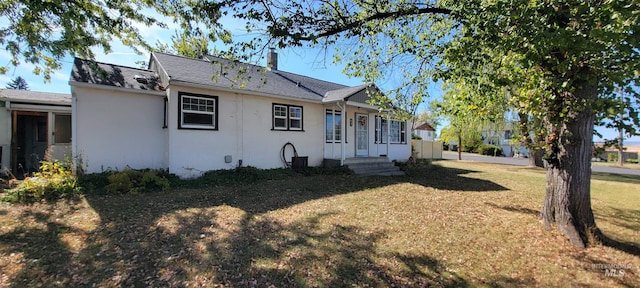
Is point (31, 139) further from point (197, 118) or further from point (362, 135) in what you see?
point (362, 135)

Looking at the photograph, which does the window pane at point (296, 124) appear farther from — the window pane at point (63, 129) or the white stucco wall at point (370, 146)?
the window pane at point (63, 129)

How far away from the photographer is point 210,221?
5289mm

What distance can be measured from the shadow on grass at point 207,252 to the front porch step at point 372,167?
20.0 feet

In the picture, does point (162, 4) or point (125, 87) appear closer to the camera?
point (162, 4)

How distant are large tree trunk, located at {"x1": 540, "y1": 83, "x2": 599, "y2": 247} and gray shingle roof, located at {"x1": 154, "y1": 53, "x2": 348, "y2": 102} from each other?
586 centimetres

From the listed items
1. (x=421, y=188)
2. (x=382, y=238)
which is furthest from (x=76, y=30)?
(x=421, y=188)

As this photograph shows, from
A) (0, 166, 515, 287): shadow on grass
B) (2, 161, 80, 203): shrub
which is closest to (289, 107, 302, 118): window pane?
(0, 166, 515, 287): shadow on grass

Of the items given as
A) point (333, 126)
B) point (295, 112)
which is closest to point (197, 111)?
point (295, 112)

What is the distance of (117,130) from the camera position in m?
8.76

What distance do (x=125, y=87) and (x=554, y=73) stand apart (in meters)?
10.6

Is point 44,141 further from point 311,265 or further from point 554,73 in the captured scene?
point 554,73

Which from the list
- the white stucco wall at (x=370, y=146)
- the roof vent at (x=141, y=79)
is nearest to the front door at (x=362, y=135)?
the white stucco wall at (x=370, y=146)

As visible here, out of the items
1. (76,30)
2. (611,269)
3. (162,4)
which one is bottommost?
(611,269)

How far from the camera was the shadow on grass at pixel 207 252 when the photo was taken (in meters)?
3.30
